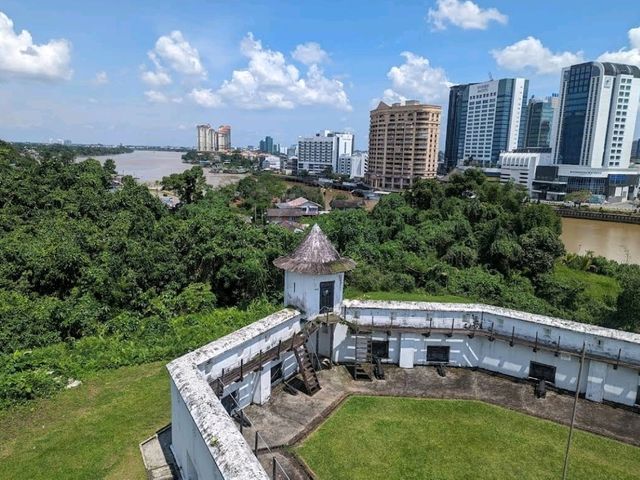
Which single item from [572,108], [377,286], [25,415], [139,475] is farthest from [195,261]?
[572,108]

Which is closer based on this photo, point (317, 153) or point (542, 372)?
point (542, 372)

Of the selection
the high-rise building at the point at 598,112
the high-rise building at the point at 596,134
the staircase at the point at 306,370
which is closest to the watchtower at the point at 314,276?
the staircase at the point at 306,370

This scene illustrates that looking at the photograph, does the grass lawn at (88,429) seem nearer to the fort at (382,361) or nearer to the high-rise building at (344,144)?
Answer: the fort at (382,361)

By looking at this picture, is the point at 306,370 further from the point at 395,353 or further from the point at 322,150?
the point at 322,150

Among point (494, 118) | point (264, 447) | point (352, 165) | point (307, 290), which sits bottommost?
point (264, 447)

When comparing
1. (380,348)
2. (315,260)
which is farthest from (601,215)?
(315,260)
